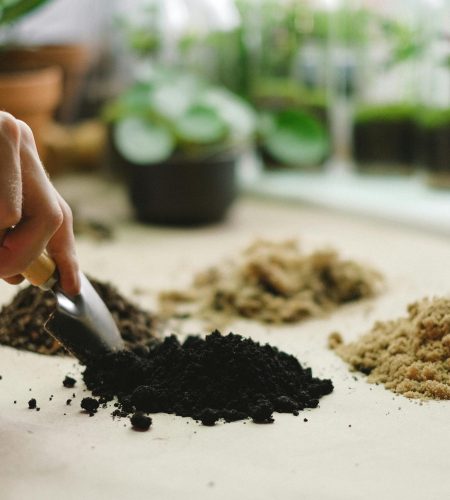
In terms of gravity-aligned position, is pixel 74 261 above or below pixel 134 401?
above

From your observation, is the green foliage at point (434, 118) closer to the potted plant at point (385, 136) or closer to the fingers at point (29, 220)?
the potted plant at point (385, 136)

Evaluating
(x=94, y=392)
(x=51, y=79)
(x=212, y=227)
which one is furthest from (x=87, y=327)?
(x=51, y=79)

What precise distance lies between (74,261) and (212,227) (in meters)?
1.19

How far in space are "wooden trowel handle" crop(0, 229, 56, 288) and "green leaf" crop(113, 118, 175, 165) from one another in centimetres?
115

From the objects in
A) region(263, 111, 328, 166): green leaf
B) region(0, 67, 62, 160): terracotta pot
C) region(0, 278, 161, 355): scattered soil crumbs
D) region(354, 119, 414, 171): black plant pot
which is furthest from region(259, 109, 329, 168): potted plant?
region(0, 278, 161, 355): scattered soil crumbs

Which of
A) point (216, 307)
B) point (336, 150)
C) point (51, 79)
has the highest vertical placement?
point (51, 79)

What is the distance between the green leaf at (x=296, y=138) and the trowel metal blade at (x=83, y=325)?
1.42 meters

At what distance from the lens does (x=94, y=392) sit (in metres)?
1.05

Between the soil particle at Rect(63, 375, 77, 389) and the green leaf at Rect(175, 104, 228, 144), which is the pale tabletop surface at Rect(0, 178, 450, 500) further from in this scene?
the green leaf at Rect(175, 104, 228, 144)

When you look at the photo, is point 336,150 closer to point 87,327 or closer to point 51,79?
point 51,79

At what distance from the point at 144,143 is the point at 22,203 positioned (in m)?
1.29

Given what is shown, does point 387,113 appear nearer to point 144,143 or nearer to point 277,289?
point 144,143

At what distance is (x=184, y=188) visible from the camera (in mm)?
2141

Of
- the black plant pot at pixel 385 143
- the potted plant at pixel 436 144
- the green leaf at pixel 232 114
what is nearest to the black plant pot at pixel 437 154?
the potted plant at pixel 436 144
